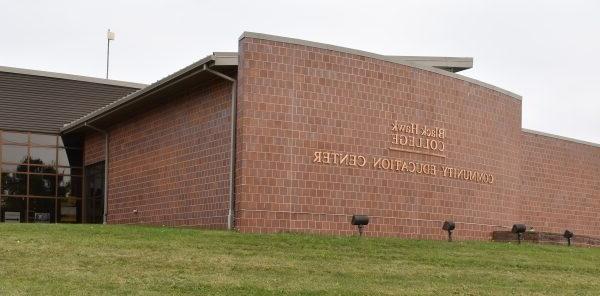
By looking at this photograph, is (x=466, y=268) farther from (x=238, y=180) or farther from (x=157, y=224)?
(x=157, y=224)

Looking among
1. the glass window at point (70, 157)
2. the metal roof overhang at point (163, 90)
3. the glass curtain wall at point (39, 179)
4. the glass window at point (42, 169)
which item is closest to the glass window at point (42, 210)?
the glass curtain wall at point (39, 179)

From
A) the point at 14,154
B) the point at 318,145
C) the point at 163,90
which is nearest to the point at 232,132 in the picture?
the point at 318,145

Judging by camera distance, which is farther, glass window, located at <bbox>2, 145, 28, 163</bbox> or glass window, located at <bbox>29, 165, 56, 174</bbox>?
glass window, located at <bbox>29, 165, 56, 174</bbox>

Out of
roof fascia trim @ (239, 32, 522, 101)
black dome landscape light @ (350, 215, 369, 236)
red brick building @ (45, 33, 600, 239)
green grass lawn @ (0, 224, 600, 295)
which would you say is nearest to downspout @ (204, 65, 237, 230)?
red brick building @ (45, 33, 600, 239)

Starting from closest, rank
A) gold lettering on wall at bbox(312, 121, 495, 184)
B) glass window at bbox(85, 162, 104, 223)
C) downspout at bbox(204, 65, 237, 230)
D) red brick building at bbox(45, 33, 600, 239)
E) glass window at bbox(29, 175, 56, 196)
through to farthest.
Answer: red brick building at bbox(45, 33, 600, 239)
downspout at bbox(204, 65, 237, 230)
gold lettering on wall at bbox(312, 121, 495, 184)
glass window at bbox(85, 162, 104, 223)
glass window at bbox(29, 175, 56, 196)

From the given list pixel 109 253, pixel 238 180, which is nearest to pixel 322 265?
pixel 109 253

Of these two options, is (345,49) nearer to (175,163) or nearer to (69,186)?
(175,163)

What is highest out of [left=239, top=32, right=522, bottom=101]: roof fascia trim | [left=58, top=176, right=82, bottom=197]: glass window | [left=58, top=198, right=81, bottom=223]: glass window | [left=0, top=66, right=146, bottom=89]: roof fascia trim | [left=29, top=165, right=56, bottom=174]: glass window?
[left=0, top=66, right=146, bottom=89]: roof fascia trim

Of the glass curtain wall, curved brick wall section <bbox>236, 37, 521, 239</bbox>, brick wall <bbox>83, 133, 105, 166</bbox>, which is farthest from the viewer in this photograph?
the glass curtain wall

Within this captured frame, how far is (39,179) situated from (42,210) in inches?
43.0

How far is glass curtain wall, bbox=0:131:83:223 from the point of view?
2977 cm

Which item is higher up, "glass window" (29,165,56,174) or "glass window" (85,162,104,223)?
"glass window" (29,165,56,174)

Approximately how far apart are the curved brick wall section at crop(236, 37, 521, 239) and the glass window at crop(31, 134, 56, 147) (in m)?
13.0

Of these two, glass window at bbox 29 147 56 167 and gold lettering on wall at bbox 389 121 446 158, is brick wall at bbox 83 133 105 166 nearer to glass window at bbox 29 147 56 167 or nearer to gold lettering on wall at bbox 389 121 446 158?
glass window at bbox 29 147 56 167
